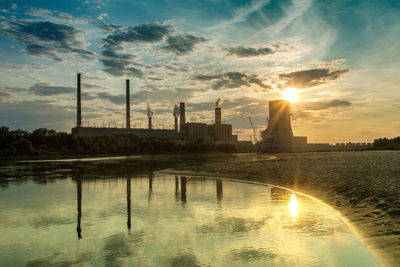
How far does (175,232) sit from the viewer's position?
14.5m

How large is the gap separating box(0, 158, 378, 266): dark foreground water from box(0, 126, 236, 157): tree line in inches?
4027

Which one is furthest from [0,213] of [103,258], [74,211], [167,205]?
[103,258]

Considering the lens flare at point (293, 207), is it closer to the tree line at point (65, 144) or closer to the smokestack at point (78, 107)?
the tree line at point (65, 144)

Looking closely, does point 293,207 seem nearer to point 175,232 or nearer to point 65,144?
point 175,232

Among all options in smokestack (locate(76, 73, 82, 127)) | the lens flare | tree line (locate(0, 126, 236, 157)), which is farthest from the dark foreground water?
smokestack (locate(76, 73, 82, 127))

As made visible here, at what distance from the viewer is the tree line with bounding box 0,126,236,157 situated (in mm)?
114537

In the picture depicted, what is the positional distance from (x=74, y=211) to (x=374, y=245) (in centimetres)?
1565

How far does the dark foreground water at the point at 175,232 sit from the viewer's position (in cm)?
1111

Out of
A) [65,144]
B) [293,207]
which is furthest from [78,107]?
[293,207]

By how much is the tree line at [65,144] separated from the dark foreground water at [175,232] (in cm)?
10229

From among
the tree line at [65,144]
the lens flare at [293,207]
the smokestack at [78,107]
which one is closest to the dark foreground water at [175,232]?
the lens flare at [293,207]

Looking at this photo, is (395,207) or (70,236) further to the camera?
(395,207)

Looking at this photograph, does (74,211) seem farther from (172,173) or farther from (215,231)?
(172,173)

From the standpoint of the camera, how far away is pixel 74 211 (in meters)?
19.3
